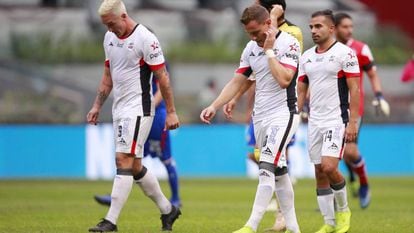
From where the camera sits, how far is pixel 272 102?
38.2ft

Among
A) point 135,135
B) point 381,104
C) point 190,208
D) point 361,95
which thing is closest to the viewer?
point 135,135

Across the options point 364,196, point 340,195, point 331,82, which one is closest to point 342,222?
point 340,195

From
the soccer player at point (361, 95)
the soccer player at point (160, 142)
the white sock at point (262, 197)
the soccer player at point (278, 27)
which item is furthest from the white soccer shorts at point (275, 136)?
the soccer player at point (160, 142)

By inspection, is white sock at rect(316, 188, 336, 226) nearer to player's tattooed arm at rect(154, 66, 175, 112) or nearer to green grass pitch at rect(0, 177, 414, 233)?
green grass pitch at rect(0, 177, 414, 233)

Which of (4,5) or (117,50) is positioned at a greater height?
(117,50)

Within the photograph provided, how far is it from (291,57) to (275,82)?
0.30m

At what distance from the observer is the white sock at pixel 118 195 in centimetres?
1209

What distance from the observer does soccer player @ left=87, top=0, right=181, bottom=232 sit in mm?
12094

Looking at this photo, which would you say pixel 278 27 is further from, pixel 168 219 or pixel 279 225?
pixel 168 219

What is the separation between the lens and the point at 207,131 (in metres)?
27.1

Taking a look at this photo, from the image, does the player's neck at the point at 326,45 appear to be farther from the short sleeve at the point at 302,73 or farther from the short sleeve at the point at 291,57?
the short sleeve at the point at 291,57

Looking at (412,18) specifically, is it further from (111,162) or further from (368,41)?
(111,162)

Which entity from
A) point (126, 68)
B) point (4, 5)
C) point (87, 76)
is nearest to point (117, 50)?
point (126, 68)

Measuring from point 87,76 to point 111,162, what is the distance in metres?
8.51
